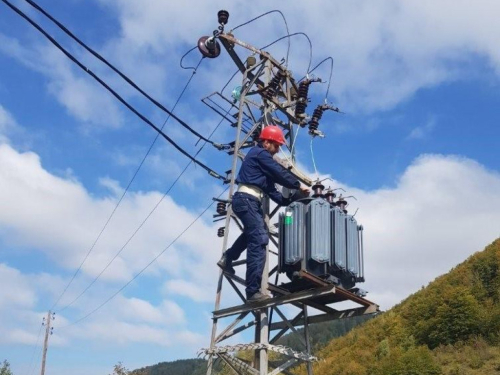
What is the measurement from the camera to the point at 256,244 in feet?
31.1

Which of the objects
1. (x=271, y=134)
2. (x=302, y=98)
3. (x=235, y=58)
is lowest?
(x=271, y=134)

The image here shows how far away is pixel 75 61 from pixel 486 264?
40898mm

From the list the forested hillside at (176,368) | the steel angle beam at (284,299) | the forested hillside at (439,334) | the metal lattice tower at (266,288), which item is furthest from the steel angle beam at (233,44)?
the forested hillside at (176,368)

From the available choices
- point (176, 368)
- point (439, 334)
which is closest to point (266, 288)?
point (439, 334)

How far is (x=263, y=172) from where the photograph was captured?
9.84 metres

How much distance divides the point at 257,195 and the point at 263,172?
413 mm

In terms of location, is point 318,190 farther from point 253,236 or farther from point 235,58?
point 235,58

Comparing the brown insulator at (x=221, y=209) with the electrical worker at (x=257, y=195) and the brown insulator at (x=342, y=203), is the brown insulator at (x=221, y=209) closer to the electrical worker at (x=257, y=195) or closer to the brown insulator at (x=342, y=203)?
the electrical worker at (x=257, y=195)

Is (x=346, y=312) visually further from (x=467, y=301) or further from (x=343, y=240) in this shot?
(x=467, y=301)

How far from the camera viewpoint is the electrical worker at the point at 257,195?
945 cm


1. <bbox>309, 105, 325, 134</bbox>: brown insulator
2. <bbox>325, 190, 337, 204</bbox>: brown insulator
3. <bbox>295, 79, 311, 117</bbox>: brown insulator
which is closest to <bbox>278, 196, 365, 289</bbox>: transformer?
<bbox>325, 190, 337, 204</bbox>: brown insulator

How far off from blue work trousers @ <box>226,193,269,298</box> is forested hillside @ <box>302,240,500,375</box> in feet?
80.3

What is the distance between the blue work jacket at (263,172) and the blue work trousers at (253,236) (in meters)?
0.30

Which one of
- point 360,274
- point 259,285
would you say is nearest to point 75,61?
point 259,285
